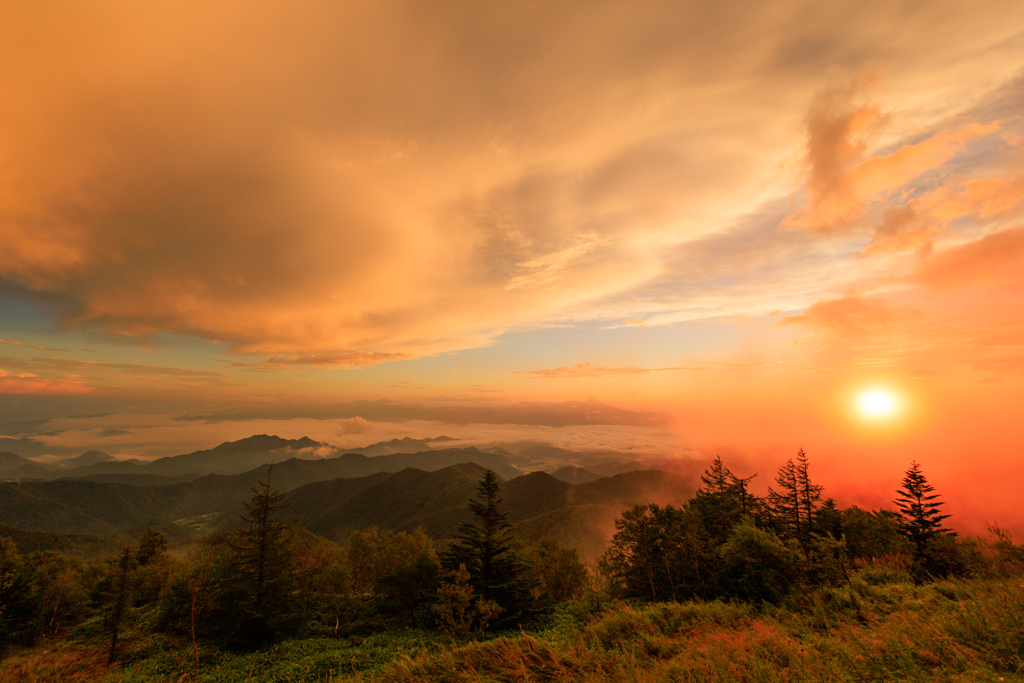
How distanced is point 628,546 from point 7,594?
7469 centimetres

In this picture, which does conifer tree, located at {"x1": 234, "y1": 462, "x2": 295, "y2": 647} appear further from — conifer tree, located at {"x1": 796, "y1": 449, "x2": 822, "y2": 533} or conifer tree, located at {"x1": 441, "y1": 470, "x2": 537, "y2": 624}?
conifer tree, located at {"x1": 796, "y1": 449, "x2": 822, "y2": 533}

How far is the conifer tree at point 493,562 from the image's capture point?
34.5 m

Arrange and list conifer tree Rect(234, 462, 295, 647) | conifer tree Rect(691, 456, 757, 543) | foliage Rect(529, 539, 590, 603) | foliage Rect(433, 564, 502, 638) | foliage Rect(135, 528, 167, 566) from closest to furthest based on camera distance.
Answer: foliage Rect(433, 564, 502, 638) → conifer tree Rect(234, 462, 295, 647) → conifer tree Rect(691, 456, 757, 543) → foliage Rect(529, 539, 590, 603) → foliage Rect(135, 528, 167, 566)

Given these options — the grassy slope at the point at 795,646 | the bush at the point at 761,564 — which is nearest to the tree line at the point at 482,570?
the bush at the point at 761,564

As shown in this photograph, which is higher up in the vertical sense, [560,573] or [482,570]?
[482,570]

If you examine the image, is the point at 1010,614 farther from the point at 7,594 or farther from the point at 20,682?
the point at 7,594

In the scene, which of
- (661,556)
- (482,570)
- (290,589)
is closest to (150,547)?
(290,589)

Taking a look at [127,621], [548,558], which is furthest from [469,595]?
[127,621]

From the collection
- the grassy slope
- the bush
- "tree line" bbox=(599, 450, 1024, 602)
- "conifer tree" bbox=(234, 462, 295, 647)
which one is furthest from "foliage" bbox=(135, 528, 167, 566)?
the bush

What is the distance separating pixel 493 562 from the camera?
3597 cm

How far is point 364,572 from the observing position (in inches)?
2191

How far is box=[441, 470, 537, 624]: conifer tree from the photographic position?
113 ft

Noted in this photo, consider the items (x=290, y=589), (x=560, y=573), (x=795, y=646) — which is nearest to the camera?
(x=795, y=646)

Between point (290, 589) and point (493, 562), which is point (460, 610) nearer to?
point (493, 562)
